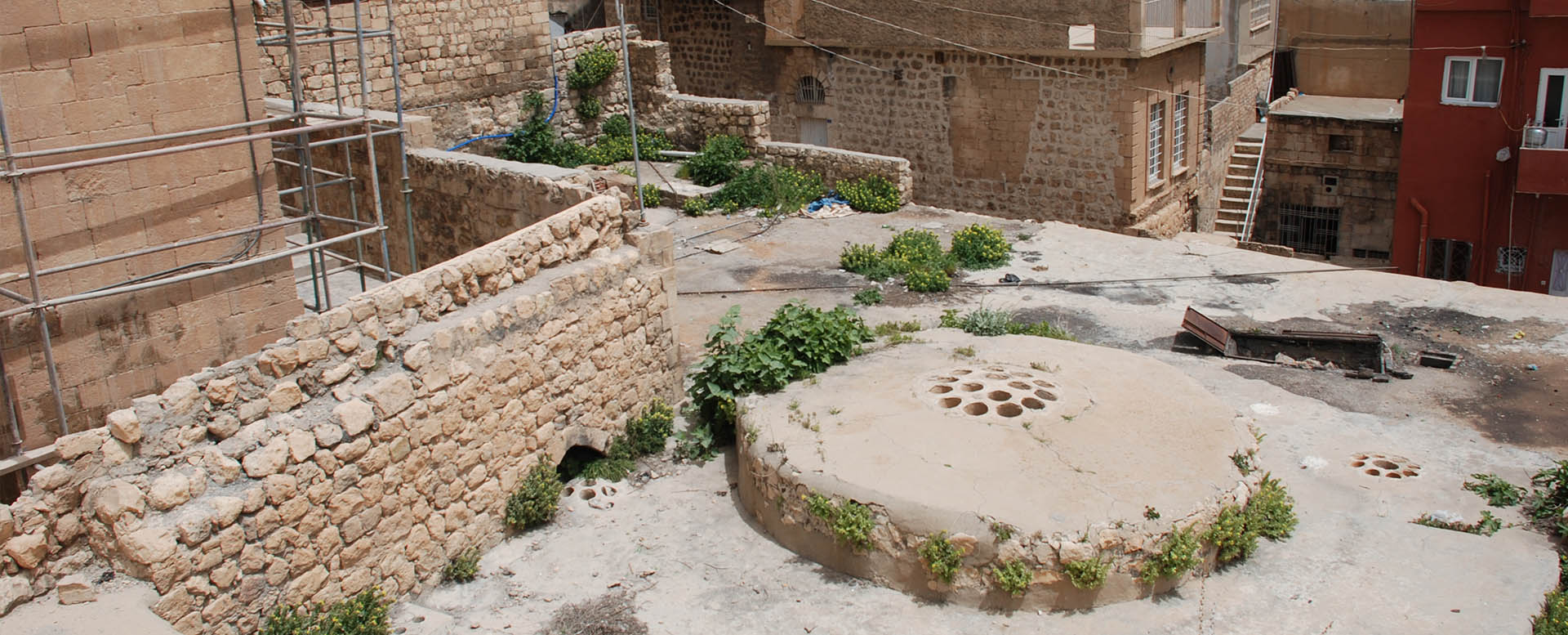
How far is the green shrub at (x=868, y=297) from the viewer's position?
1356 centimetres

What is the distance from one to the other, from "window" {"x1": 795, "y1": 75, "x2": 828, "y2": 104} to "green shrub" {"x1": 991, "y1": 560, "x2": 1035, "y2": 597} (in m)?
16.4

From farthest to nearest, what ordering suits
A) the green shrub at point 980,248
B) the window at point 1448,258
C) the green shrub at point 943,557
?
1. the window at point 1448,258
2. the green shrub at point 980,248
3. the green shrub at point 943,557

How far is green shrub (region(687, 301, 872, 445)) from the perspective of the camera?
10.2m

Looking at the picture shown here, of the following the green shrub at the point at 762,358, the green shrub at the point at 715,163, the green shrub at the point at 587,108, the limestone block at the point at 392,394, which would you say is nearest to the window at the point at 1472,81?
the green shrub at the point at 715,163

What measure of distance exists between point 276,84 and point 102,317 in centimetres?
795

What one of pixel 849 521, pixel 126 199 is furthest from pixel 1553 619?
pixel 126 199

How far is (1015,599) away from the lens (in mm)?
7973

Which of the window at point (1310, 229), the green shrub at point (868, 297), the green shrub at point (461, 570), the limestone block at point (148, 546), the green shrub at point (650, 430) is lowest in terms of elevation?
the window at point (1310, 229)

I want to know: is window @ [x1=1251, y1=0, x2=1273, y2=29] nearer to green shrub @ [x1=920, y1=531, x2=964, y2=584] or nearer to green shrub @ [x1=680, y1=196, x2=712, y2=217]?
green shrub @ [x1=680, y1=196, x2=712, y2=217]

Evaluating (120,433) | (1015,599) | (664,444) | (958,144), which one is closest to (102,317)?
(120,433)

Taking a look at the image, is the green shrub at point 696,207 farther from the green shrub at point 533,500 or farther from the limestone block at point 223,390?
the limestone block at point 223,390

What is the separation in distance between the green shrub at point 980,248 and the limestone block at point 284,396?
9003mm

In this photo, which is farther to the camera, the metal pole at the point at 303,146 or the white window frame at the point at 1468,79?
the white window frame at the point at 1468,79

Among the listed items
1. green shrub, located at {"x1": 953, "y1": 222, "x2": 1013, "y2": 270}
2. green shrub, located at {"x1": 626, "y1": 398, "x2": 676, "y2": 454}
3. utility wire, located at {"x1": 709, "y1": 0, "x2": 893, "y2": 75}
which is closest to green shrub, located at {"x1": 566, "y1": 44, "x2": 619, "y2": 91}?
utility wire, located at {"x1": 709, "y1": 0, "x2": 893, "y2": 75}
